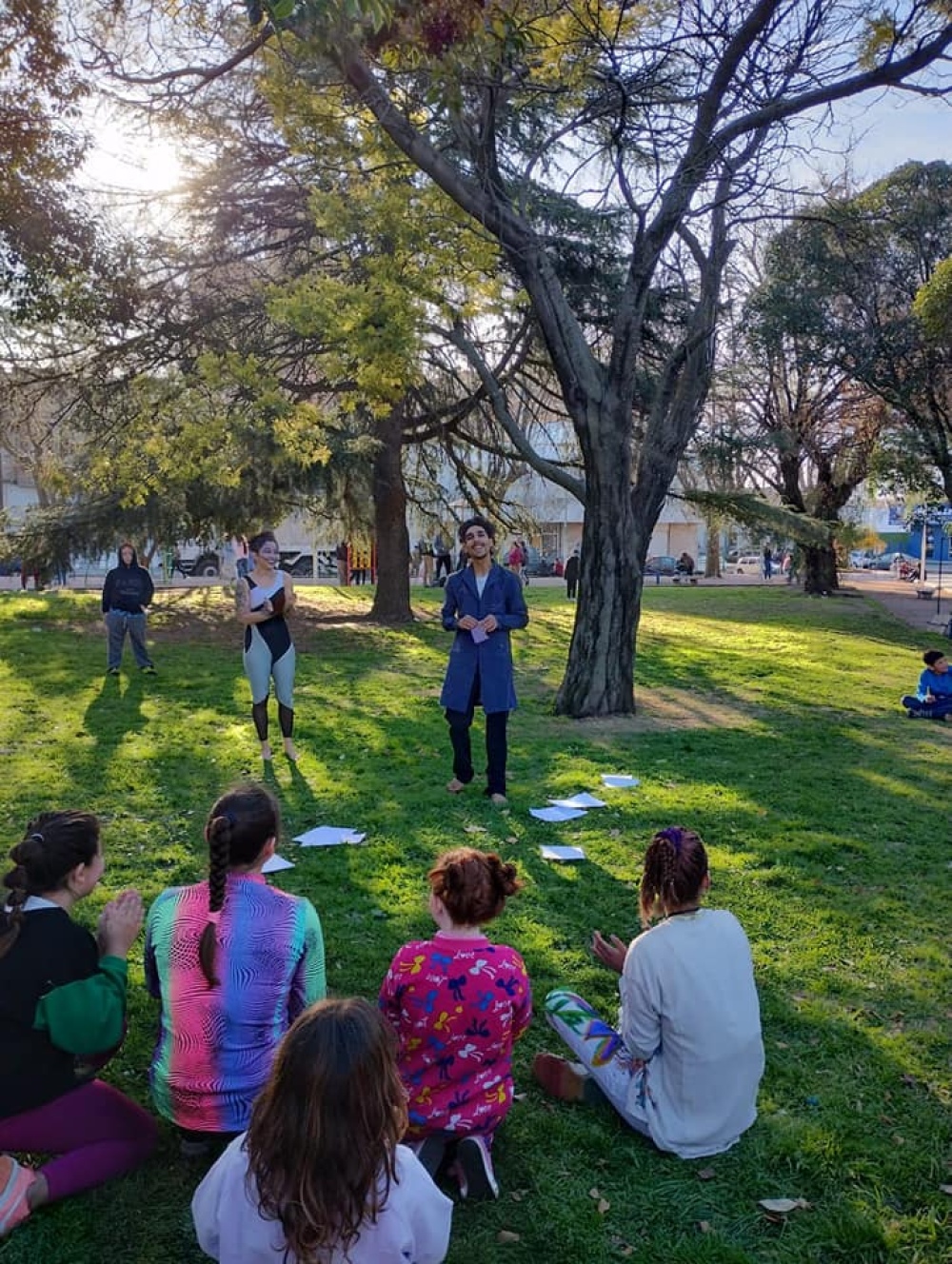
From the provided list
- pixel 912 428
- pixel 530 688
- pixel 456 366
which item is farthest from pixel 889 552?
pixel 530 688

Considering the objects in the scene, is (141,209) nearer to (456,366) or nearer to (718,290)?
(456,366)

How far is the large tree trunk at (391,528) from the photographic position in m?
17.3

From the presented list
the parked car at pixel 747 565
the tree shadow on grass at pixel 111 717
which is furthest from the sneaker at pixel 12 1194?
the parked car at pixel 747 565

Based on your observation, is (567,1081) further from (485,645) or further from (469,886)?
(485,645)

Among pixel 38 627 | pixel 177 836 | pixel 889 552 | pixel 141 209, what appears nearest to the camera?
pixel 177 836

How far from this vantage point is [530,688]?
11.3 metres

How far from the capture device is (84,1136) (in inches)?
104

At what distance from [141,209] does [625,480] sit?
9207mm

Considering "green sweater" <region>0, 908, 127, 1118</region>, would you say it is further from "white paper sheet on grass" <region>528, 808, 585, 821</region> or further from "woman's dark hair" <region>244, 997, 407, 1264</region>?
"white paper sheet on grass" <region>528, 808, 585, 821</region>

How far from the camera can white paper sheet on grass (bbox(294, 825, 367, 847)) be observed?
561 cm

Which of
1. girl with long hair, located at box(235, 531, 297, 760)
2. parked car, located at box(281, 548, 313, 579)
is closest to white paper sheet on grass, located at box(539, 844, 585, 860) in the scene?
girl with long hair, located at box(235, 531, 297, 760)

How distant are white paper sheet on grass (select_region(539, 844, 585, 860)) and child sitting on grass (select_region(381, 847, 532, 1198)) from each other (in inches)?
103

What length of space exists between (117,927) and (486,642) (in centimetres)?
405

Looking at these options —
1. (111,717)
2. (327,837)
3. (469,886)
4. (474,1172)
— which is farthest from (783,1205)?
(111,717)
